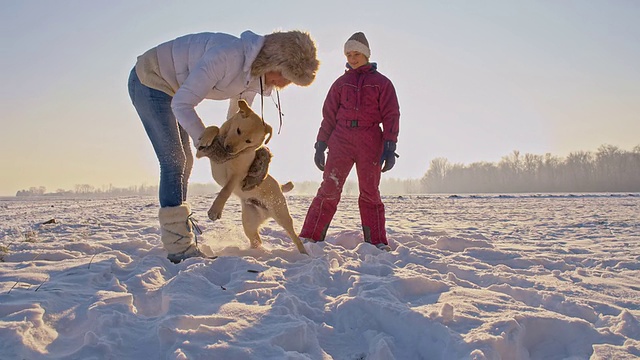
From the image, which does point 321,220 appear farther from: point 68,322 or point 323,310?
point 68,322

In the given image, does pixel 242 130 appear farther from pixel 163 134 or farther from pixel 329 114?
pixel 329 114

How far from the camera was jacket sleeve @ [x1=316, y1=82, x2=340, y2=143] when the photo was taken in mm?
4766

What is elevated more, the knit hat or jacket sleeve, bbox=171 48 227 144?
the knit hat

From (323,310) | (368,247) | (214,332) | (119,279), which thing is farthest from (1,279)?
(368,247)

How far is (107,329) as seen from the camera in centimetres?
153

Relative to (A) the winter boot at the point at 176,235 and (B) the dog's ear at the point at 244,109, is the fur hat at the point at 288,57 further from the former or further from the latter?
(A) the winter boot at the point at 176,235

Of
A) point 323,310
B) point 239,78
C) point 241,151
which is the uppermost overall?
point 239,78

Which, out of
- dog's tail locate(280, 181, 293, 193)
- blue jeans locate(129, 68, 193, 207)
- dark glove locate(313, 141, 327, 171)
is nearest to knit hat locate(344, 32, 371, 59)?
dark glove locate(313, 141, 327, 171)

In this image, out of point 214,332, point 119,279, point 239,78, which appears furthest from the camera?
point 239,78

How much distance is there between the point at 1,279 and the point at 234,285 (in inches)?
51.8

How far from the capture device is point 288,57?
2906mm

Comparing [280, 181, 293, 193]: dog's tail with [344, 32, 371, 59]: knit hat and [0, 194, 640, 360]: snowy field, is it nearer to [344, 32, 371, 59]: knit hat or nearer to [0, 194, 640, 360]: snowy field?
[0, 194, 640, 360]: snowy field

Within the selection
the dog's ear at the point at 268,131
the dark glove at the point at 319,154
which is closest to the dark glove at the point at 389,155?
the dark glove at the point at 319,154

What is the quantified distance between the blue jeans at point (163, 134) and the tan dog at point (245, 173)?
32 cm
